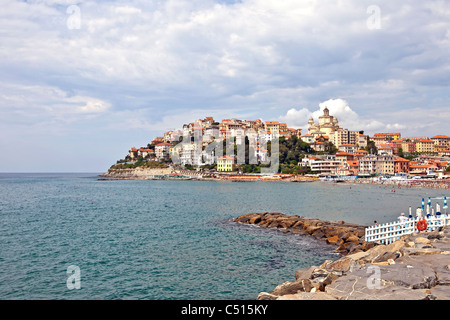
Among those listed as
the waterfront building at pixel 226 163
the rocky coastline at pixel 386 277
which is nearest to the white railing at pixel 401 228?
the rocky coastline at pixel 386 277

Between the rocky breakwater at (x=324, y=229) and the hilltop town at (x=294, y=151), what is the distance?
338 ft

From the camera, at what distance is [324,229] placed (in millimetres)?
23453

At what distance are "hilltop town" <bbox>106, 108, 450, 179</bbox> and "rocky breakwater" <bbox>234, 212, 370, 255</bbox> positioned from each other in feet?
338

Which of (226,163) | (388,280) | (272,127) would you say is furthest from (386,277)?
(272,127)

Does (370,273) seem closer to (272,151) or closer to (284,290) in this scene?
(284,290)

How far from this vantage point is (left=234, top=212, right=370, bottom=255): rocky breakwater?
1897 centimetres

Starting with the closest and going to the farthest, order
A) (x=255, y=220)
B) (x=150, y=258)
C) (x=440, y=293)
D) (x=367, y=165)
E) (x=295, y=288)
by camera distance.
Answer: (x=440, y=293), (x=295, y=288), (x=150, y=258), (x=255, y=220), (x=367, y=165)

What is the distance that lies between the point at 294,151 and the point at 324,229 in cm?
12902

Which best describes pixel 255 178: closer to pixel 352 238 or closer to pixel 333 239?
pixel 333 239

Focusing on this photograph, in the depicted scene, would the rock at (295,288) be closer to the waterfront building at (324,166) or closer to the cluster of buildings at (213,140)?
the waterfront building at (324,166)

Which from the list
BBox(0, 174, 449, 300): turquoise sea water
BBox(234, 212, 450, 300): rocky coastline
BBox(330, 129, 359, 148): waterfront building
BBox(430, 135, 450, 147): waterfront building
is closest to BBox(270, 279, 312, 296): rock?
BBox(234, 212, 450, 300): rocky coastline

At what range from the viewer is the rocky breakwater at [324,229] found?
19.0 meters

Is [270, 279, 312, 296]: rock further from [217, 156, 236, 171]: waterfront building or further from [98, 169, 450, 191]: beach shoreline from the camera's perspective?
[217, 156, 236, 171]: waterfront building
